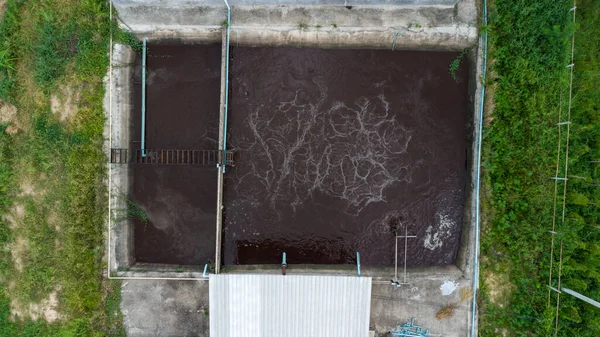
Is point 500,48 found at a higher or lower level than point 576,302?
higher

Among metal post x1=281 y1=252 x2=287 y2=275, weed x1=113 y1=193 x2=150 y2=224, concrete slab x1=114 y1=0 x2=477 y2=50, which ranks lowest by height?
metal post x1=281 y1=252 x2=287 y2=275

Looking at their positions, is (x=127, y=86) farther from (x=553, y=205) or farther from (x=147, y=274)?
(x=553, y=205)

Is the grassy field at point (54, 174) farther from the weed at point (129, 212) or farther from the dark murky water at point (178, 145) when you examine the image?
the dark murky water at point (178, 145)

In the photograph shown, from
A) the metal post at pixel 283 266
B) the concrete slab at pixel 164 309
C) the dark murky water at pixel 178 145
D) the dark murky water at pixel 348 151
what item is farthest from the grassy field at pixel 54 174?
the metal post at pixel 283 266

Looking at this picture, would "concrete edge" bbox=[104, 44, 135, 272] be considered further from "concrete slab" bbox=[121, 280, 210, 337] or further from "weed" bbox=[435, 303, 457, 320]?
"weed" bbox=[435, 303, 457, 320]

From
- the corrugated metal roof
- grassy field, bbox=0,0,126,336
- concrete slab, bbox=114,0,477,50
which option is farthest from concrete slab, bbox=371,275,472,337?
grassy field, bbox=0,0,126,336

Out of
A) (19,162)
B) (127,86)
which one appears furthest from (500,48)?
(19,162)
